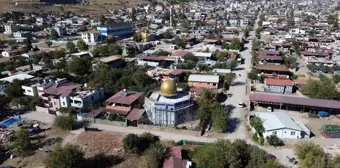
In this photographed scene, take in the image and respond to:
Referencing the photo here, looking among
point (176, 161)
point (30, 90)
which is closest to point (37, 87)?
point (30, 90)

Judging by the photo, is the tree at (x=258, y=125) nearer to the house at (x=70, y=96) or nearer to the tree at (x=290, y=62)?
the house at (x=70, y=96)

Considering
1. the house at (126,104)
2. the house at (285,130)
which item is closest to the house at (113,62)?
the house at (126,104)

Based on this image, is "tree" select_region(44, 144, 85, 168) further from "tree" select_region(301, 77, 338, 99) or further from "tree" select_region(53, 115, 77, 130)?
"tree" select_region(301, 77, 338, 99)

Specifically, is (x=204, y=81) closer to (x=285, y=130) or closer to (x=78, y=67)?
(x=285, y=130)

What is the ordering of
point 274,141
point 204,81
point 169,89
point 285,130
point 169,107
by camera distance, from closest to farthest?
1. point 274,141
2. point 285,130
3. point 169,107
4. point 169,89
5. point 204,81

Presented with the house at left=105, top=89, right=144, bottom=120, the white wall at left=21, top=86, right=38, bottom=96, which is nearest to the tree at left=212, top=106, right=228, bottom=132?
the house at left=105, top=89, right=144, bottom=120


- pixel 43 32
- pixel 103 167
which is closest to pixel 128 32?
pixel 43 32
